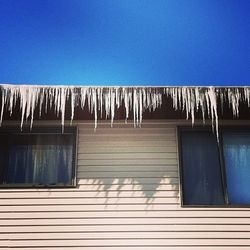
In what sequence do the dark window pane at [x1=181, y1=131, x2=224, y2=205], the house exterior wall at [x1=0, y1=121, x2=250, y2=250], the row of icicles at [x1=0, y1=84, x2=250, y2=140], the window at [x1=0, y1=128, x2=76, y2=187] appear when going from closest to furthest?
1. the house exterior wall at [x1=0, y1=121, x2=250, y2=250]
2. the row of icicles at [x1=0, y1=84, x2=250, y2=140]
3. the dark window pane at [x1=181, y1=131, x2=224, y2=205]
4. the window at [x1=0, y1=128, x2=76, y2=187]

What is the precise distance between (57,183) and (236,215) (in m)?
2.86

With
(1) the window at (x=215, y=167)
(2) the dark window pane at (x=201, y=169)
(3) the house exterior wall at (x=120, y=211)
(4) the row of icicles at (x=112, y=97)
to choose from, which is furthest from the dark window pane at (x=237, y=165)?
(4) the row of icicles at (x=112, y=97)

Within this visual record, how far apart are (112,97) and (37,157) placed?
5.38ft

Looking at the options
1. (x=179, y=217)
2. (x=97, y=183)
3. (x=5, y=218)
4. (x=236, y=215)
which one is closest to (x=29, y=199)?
(x=5, y=218)

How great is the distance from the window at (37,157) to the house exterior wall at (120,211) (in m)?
0.17

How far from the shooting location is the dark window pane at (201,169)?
743 cm

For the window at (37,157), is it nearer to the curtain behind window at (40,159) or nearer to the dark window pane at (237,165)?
the curtain behind window at (40,159)

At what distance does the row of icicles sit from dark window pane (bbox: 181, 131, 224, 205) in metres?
0.56

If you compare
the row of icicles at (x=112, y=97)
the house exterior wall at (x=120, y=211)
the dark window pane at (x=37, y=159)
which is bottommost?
the house exterior wall at (x=120, y=211)

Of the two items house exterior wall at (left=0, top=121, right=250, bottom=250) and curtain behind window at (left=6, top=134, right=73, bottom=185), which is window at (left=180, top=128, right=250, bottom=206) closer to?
house exterior wall at (left=0, top=121, right=250, bottom=250)

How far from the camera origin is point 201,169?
7637 millimetres

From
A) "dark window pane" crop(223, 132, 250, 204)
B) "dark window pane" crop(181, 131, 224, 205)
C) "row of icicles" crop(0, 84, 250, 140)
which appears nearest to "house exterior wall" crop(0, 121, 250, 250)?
"dark window pane" crop(181, 131, 224, 205)

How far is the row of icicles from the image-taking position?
7168mm

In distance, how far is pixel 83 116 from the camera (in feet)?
25.8
